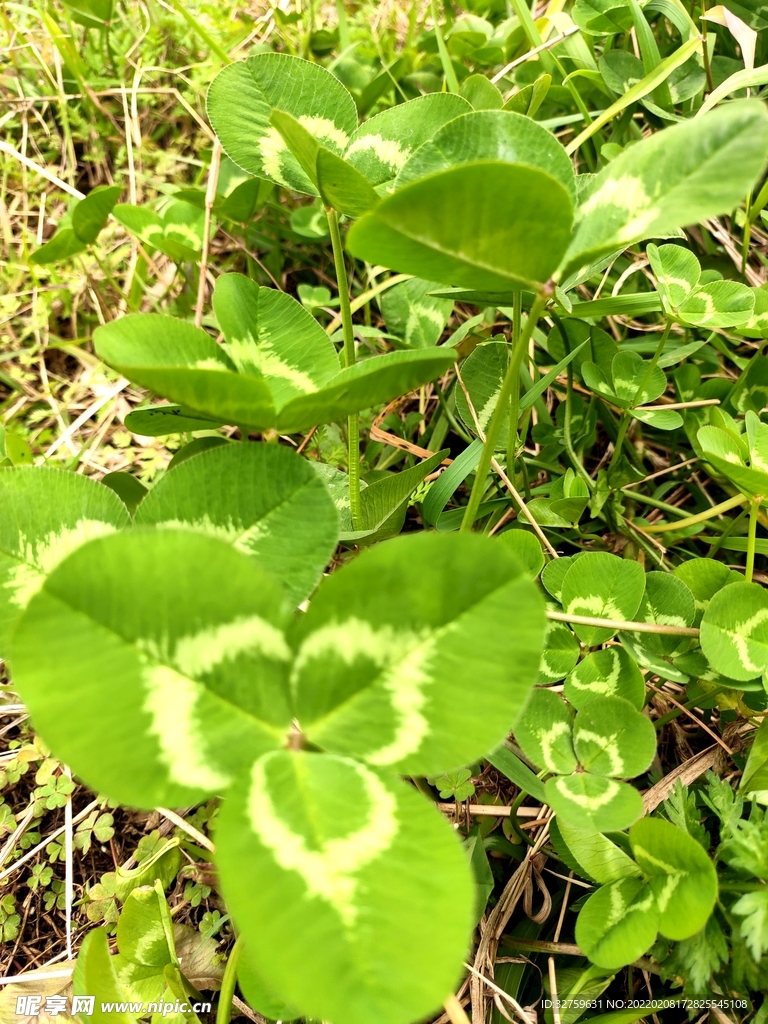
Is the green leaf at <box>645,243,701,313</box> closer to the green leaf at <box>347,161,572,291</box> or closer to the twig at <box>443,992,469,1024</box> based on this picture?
the green leaf at <box>347,161,572,291</box>

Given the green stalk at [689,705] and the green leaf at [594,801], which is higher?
the green leaf at [594,801]

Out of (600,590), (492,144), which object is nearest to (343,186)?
(492,144)

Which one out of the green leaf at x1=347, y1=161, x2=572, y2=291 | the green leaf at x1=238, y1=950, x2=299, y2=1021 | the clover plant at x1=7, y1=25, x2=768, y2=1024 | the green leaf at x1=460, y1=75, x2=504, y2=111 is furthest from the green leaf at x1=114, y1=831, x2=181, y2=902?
the green leaf at x1=460, y1=75, x2=504, y2=111

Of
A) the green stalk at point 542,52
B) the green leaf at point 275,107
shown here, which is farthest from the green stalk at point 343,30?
the green leaf at point 275,107

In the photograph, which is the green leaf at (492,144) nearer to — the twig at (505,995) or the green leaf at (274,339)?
the green leaf at (274,339)

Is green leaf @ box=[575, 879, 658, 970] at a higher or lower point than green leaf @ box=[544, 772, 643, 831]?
lower
